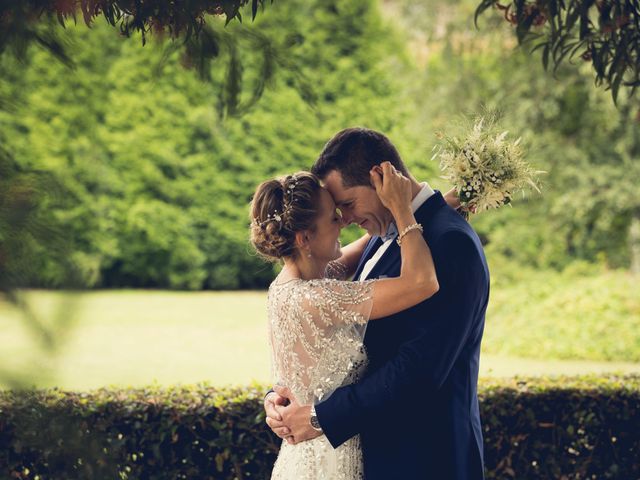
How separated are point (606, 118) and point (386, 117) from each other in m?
4.25

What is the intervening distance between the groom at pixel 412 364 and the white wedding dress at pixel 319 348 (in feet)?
0.23

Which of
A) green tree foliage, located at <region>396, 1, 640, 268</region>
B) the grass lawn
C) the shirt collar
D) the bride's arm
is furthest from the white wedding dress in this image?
green tree foliage, located at <region>396, 1, 640, 268</region>

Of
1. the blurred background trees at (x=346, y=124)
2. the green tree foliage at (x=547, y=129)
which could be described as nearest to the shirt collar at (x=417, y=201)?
the blurred background trees at (x=346, y=124)

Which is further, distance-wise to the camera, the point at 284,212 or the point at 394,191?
the point at 284,212

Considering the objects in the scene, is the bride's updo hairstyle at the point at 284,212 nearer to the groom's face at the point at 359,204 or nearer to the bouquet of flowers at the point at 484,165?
the groom's face at the point at 359,204

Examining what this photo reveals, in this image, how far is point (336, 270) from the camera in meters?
3.21

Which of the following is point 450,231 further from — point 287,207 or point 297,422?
point 297,422

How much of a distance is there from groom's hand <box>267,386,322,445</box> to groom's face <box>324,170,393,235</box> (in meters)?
0.62

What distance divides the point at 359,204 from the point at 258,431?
5.76ft

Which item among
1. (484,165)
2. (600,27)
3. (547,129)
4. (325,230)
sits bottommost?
(547,129)

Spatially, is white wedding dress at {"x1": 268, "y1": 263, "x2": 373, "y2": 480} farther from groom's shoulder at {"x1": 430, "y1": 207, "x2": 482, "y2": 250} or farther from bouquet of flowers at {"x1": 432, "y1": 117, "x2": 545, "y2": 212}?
bouquet of flowers at {"x1": 432, "y1": 117, "x2": 545, "y2": 212}

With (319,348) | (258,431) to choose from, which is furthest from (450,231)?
(258,431)

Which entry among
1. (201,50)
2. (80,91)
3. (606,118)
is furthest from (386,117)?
(80,91)

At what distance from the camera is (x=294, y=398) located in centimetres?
272
